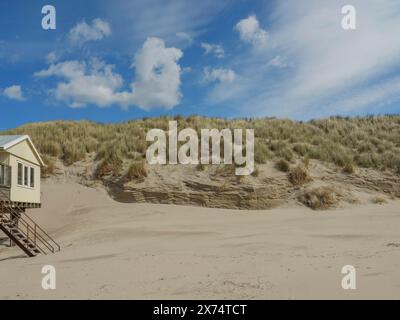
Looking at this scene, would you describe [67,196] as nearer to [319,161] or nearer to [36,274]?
[36,274]

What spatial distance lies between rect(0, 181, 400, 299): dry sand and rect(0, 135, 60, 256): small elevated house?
773 millimetres

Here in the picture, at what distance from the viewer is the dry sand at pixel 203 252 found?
931 centimetres

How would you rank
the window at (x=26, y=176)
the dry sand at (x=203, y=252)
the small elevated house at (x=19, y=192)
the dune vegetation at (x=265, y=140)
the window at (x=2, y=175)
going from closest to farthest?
the dry sand at (x=203, y=252) < the small elevated house at (x=19, y=192) < the window at (x=2, y=175) < the window at (x=26, y=176) < the dune vegetation at (x=265, y=140)

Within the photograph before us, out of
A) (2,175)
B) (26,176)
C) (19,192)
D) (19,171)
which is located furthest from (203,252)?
(26,176)

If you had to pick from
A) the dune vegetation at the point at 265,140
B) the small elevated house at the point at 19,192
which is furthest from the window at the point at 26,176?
the dune vegetation at the point at 265,140

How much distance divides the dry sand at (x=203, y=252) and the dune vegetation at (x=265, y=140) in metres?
3.26

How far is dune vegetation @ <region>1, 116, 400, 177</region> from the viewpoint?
25078 millimetres

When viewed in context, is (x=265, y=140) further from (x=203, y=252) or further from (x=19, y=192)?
(x=203, y=252)

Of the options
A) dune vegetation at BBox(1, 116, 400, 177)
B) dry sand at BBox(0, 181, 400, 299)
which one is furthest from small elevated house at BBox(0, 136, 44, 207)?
dune vegetation at BBox(1, 116, 400, 177)

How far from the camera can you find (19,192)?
19.6m

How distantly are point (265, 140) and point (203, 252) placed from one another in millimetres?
15621

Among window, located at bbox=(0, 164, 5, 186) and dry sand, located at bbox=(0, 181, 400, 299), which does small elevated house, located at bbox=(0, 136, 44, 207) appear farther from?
dry sand, located at bbox=(0, 181, 400, 299)

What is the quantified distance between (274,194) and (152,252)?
376 inches

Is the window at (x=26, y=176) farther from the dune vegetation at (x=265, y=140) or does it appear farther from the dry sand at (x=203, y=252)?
the dune vegetation at (x=265, y=140)
